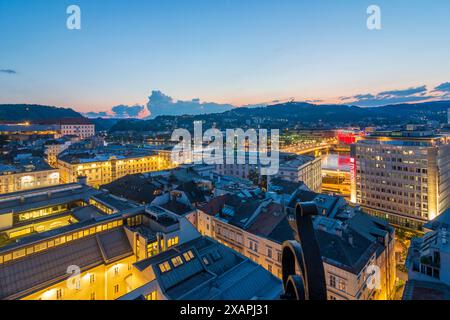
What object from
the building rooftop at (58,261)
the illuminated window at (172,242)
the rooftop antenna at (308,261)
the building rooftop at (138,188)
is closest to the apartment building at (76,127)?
the building rooftop at (138,188)

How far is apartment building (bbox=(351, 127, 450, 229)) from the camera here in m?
45.1

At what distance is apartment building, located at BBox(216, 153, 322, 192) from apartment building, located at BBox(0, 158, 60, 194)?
3930 centimetres

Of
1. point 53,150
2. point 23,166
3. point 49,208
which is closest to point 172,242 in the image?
point 49,208

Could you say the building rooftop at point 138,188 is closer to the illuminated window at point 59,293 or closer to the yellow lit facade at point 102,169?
the illuminated window at point 59,293

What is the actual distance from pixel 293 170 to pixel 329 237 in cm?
3169

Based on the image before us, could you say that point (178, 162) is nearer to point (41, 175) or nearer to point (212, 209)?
point (41, 175)

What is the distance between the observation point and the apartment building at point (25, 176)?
53594 mm

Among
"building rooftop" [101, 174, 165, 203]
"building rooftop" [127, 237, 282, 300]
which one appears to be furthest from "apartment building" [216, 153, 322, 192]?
"building rooftop" [127, 237, 282, 300]

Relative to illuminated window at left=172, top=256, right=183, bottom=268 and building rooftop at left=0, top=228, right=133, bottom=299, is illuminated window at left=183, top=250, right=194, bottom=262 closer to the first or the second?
illuminated window at left=172, top=256, right=183, bottom=268

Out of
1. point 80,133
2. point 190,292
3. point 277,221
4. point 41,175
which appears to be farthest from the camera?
point 80,133
